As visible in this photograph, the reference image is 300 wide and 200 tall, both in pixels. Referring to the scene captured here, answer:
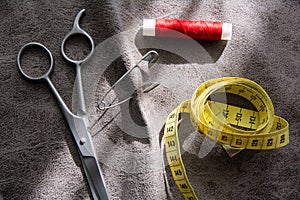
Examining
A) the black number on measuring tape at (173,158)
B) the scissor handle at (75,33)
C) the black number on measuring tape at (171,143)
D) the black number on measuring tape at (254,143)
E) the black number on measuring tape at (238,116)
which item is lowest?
the black number on measuring tape at (173,158)

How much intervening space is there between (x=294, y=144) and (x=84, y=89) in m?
0.54

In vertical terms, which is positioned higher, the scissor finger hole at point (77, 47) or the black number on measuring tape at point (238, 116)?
the scissor finger hole at point (77, 47)

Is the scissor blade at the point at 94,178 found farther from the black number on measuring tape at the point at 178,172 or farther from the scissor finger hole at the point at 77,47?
the scissor finger hole at the point at 77,47

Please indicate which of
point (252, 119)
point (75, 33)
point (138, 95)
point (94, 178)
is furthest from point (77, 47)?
point (252, 119)

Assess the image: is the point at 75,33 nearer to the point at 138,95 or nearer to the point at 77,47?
the point at 77,47

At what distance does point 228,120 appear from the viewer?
1.45 m

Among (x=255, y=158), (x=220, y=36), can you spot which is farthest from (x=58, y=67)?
(x=255, y=158)

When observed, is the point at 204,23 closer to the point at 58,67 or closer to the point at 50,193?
the point at 58,67

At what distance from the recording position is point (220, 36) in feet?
4.85

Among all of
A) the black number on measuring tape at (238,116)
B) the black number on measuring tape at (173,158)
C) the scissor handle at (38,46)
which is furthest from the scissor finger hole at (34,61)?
the black number on measuring tape at (238,116)

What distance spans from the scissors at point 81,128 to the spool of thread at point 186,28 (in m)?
0.16

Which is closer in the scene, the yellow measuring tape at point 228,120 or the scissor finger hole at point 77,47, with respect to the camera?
the yellow measuring tape at point 228,120

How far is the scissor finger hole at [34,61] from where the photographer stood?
1443mm

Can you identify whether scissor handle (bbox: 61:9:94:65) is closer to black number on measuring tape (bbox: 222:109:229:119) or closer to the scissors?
the scissors
